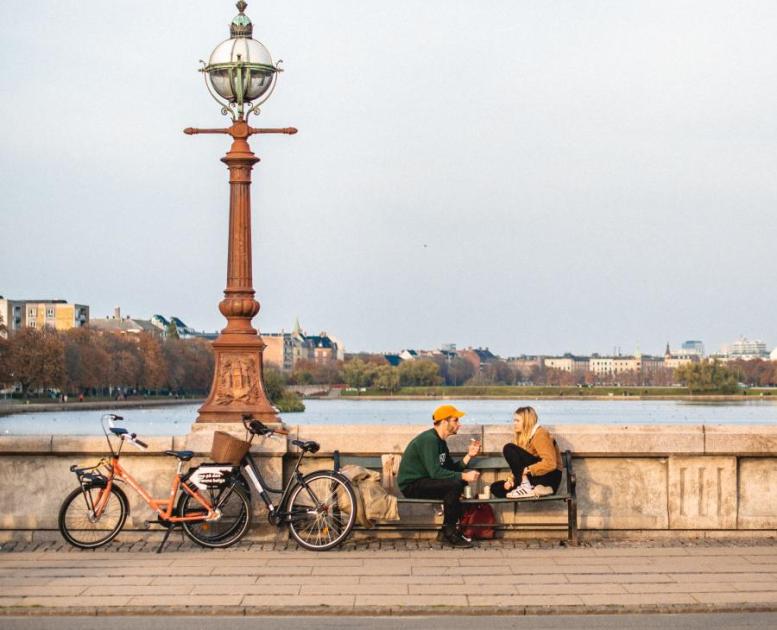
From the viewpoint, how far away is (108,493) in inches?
434

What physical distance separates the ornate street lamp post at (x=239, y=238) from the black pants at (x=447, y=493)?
2.46 m

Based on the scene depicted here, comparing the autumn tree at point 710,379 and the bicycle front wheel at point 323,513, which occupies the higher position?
the autumn tree at point 710,379

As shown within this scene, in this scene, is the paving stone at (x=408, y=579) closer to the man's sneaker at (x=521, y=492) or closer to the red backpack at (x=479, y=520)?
the man's sneaker at (x=521, y=492)

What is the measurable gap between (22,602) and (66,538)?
2.47 m

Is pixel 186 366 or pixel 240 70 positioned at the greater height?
pixel 240 70

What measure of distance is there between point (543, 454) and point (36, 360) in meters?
104

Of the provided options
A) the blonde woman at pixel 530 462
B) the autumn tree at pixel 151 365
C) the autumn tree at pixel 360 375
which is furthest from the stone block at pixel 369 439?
the autumn tree at pixel 360 375

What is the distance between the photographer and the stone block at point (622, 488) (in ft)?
37.7

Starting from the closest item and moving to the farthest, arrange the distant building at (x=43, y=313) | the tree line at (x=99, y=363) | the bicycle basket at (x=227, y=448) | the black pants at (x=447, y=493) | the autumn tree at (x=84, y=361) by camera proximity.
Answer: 1. the black pants at (x=447, y=493)
2. the bicycle basket at (x=227, y=448)
3. the tree line at (x=99, y=363)
4. the autumn tree at (x=84, y=361)
5. the distant building at (x=43, y=313)

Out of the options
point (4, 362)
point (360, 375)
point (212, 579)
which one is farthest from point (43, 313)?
point (212, 579)

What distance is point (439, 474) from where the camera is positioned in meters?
10.8

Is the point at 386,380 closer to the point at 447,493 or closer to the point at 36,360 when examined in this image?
the point at 36,360

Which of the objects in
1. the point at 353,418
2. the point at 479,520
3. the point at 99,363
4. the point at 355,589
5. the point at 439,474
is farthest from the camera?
the point at 99,363

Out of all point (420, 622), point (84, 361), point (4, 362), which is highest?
point (84, 361)
